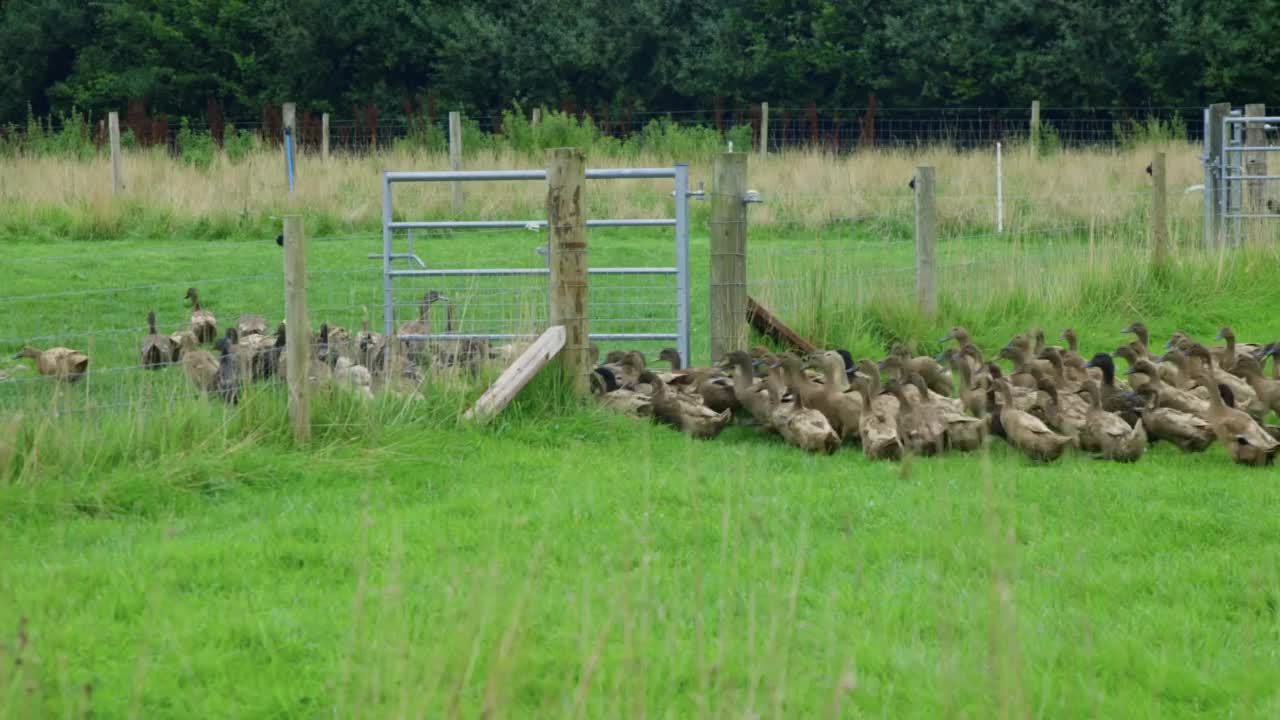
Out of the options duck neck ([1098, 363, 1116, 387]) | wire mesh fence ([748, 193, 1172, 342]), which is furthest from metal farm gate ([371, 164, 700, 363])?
duck neck ([1098, 363, 1116, 387])

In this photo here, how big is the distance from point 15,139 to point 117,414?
24178 mm

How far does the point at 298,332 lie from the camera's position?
25.3ft

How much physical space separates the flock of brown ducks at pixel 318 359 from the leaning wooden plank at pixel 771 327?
204cm

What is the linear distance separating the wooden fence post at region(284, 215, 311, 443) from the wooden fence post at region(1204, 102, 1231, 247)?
1160 cm

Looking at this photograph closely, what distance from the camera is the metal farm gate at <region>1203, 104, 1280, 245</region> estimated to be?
16353 millimetres

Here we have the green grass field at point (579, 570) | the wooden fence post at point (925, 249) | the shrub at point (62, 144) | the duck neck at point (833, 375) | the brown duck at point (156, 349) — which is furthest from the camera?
the shrub at point (62, 144)

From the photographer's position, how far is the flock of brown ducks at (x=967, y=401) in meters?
8.11

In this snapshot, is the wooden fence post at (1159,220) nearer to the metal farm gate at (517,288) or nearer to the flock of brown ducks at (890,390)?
the flock of brown ducks at (890,390)

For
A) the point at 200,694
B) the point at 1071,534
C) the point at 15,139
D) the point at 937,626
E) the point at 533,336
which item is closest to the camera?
the point at 200,694

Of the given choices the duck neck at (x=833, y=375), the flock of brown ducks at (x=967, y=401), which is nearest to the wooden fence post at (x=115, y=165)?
the flock of brown ducks at (x=967, y=401)

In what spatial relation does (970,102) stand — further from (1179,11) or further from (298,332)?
(298,332)

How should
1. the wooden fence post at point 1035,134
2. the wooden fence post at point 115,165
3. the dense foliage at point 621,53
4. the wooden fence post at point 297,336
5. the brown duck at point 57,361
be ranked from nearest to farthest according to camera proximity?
the wooden fence post at point 297,336
the brown duck at point 57,361
the wooden fence post at point 115,165
the wooden fence post at point 1035,134
the dense foliage at point 621,53

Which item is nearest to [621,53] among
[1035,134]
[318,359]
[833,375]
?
[1035,134]

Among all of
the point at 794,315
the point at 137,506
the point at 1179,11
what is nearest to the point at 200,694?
the point at 137,506
